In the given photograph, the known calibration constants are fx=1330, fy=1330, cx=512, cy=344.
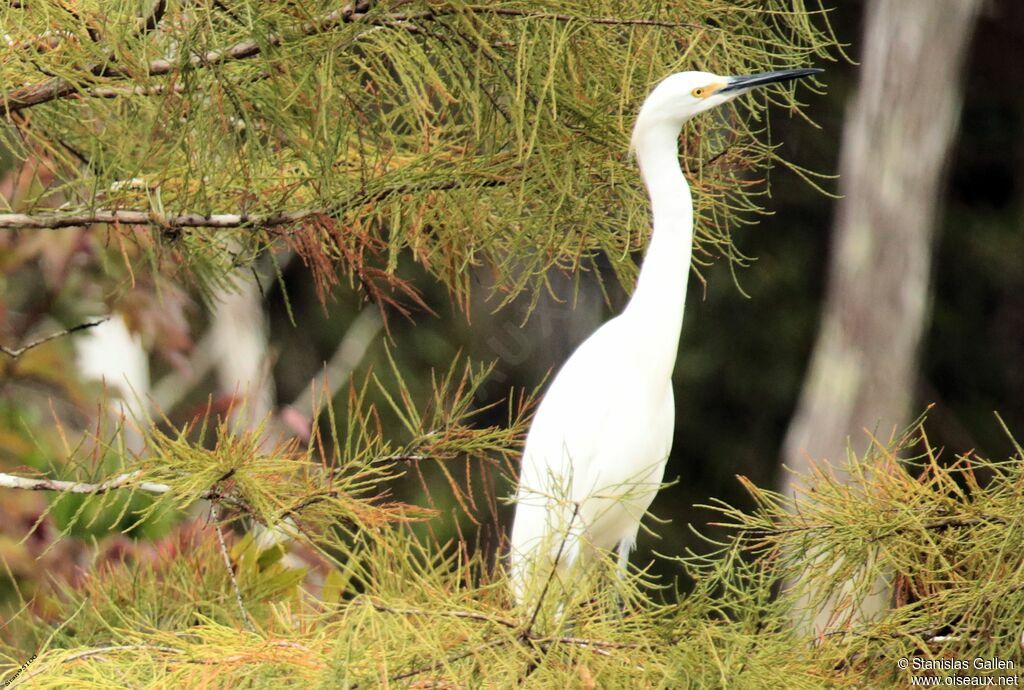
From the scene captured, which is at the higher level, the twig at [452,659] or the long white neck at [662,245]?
the long white neck at [662,245]

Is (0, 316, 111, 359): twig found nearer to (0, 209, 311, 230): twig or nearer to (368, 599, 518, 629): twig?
(0, 209, 311, 230): twig

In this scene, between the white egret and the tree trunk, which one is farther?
the tree trunk

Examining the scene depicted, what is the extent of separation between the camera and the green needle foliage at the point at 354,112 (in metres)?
0.88

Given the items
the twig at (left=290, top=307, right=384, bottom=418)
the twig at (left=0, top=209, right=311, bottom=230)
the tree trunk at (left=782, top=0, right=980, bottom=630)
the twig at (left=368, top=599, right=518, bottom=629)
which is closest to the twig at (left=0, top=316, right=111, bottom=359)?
the twig at (left=0, top=209, right=311, bottom=230)

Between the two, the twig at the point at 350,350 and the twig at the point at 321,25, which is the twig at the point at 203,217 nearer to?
the twig at the point at 321,25

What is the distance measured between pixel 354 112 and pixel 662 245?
371 millimetres

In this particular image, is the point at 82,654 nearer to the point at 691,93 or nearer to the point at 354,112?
the point at 354,112

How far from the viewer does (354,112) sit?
98 centimetres

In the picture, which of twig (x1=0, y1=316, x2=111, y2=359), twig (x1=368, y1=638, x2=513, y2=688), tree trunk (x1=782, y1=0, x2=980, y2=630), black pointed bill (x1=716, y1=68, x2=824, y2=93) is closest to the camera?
twig (x1=368, y1=638, x2=513, y2=688)

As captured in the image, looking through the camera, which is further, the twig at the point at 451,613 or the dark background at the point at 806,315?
the dark background at the point at 806,315

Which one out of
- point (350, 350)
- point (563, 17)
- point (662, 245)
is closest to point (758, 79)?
point (662, 245)

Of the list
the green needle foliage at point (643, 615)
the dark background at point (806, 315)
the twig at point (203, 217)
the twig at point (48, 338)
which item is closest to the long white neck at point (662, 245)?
the twig at point (203, 217)

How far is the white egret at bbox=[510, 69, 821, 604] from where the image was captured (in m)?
1.17

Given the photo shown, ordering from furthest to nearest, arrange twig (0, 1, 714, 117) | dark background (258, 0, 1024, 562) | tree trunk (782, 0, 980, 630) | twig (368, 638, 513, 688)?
dark background (258, 0, 1024, 562) → tree trunk (782, 0, 980, 630) → twig (0, 1, 714, 117) → twig (368, 638, 513, 688)
